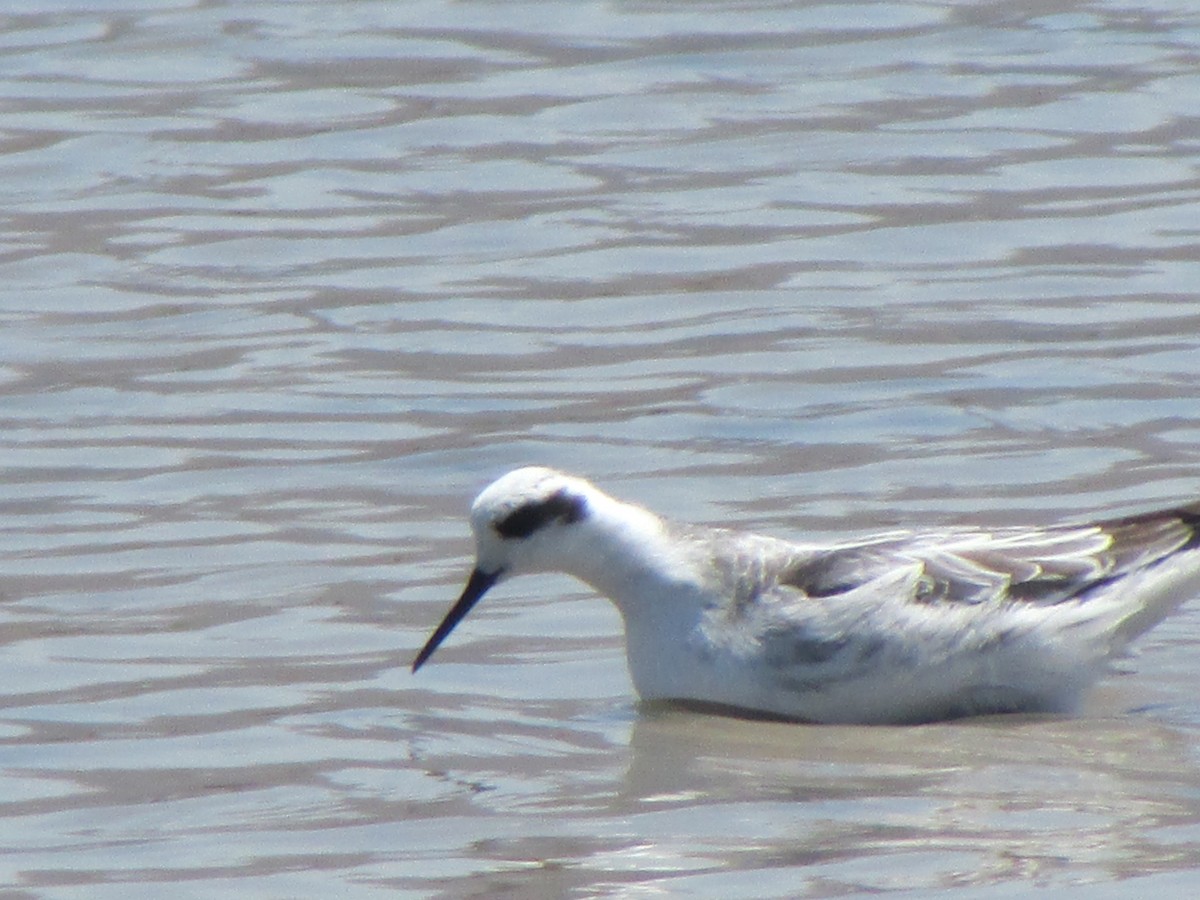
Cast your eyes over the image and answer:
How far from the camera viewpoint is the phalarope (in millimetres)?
7930

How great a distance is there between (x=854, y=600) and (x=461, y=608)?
120 cm

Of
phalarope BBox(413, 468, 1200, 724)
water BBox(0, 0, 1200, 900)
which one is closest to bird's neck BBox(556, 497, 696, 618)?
phalarope BBox(413, 468, 1200, 724)

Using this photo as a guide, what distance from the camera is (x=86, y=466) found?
10266mm

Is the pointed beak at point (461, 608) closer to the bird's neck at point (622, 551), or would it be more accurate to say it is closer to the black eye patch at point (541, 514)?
the black eye patch at point (541, 514)

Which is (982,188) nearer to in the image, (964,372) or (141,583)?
(964,372)

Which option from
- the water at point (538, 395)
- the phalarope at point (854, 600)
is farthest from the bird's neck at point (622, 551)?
the water at point (538, 395)

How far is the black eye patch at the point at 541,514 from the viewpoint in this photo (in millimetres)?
8227

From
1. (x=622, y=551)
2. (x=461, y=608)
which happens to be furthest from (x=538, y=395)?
(x=461, y=608)

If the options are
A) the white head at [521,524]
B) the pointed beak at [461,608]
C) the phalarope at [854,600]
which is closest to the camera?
the phalarope at [854,600]

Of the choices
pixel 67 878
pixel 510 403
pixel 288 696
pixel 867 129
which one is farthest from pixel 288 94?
pixel 67 878

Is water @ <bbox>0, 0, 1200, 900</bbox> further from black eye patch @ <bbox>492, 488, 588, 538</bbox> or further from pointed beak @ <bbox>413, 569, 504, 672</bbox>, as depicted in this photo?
black eye patch @ <bbox>492, 488, 588, 538</bbox>

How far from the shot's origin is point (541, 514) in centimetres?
828

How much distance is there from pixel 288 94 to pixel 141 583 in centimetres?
740

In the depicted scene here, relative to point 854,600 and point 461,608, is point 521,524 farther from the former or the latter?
point 854,600
